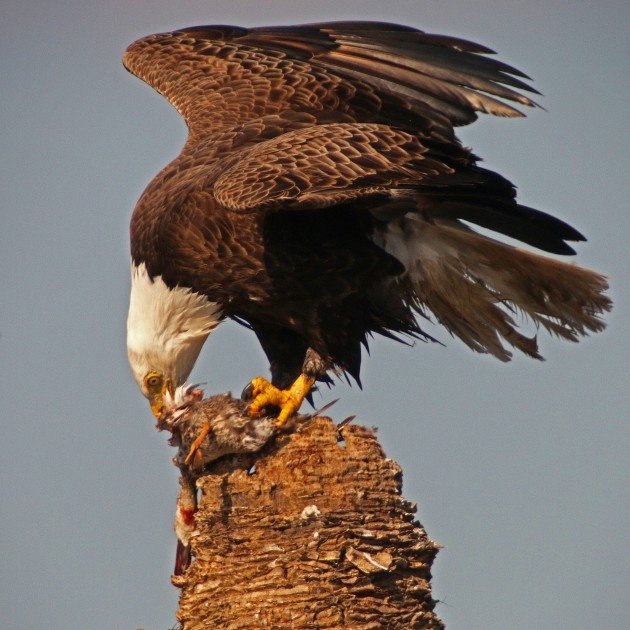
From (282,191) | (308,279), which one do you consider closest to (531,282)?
(308,279)

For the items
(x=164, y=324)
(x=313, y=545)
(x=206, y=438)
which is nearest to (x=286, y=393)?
(x=206, y=438)

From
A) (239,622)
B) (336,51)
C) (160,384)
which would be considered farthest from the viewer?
(336,51)

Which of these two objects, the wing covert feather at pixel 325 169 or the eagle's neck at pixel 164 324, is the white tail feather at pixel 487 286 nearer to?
the wing covert feather at pixel 325 169

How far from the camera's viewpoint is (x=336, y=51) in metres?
8.02

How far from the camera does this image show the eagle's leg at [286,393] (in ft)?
20.4

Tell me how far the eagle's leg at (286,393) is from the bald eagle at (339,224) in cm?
1

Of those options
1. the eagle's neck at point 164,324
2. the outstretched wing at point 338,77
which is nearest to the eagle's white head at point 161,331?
the eagle's neck at point 164,324

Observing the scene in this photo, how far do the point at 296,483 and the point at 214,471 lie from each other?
650 millimetres

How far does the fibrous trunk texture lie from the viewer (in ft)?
16.9

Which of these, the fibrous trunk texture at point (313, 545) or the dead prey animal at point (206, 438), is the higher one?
the dead prey animal at point (206, 438)

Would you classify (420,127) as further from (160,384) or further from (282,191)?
(160,384)

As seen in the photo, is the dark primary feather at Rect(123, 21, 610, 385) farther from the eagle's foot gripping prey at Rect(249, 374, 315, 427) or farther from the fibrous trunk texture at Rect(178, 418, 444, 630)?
the fibrous trunk texture at Rect(178, 418, 444, 630)

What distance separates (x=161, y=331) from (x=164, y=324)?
0.16 ft

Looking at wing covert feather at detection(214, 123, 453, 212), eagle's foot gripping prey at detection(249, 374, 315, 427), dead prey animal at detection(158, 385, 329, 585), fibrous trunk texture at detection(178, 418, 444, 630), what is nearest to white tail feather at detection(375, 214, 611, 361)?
wing covert feather at detection(214, 123, 453, 212)
